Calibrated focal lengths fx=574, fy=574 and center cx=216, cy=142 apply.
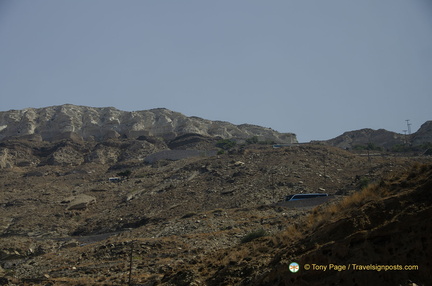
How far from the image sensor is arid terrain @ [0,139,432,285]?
13.2 m

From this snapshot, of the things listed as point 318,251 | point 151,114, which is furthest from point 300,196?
point 151,114

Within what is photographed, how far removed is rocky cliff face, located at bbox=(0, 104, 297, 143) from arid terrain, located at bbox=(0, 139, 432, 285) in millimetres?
27515

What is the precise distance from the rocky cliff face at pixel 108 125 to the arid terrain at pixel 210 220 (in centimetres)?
2752

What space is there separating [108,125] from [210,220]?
7648 centimetres

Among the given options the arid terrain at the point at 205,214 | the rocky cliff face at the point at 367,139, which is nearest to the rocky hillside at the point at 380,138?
the rocky cliff face at the point at 367,139

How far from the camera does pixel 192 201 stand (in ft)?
134

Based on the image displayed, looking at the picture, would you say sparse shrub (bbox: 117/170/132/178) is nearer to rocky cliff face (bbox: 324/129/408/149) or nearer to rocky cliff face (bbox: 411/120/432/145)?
rocky cliff face (bbox: 324/129/408/149)

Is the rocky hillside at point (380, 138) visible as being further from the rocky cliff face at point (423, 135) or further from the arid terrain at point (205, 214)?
the arid terrain at point (205, 214)

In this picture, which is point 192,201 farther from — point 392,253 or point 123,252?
point 392,253

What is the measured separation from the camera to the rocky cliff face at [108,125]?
9962cm

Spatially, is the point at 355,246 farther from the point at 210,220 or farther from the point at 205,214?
the point at 205,214

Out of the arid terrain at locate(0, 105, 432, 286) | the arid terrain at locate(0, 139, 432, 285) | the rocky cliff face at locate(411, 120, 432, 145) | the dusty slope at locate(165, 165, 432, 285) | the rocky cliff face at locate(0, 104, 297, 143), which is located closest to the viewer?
the dusty slope at locate(165, 165, 432, 285)

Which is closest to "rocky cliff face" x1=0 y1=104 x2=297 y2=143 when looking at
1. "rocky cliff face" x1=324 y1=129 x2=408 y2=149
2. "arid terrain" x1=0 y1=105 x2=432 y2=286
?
"arid terrain" x1=0 y1=105 x2=432 y2=286

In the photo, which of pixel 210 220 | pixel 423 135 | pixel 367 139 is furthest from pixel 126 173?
pixel 367 139
